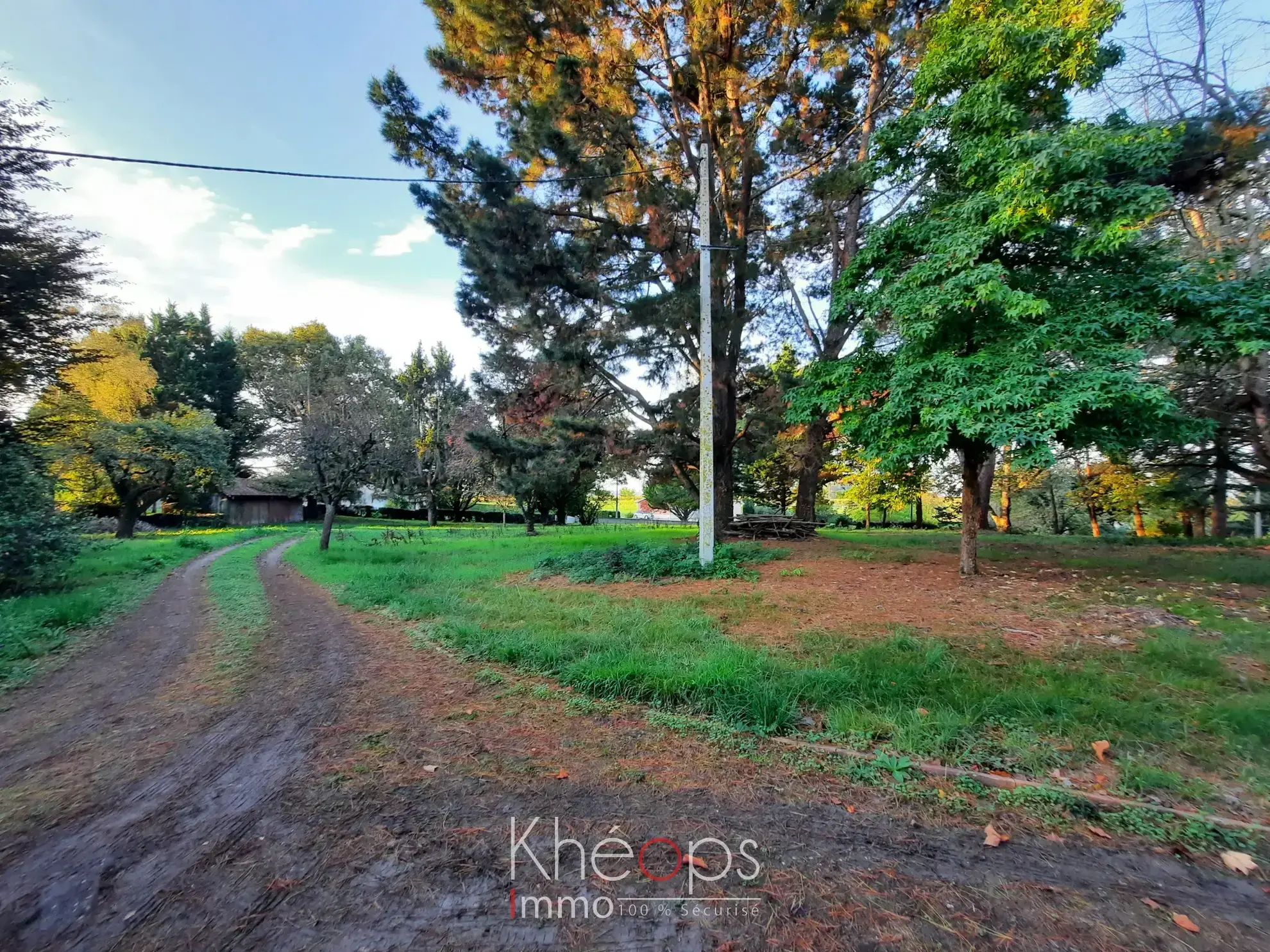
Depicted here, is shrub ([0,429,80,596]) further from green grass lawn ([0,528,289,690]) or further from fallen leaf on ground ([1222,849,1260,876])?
fallen leaf on ground ([1222,849,1260,876])

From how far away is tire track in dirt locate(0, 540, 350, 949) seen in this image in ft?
6.67

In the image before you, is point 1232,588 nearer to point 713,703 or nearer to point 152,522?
point 713,703

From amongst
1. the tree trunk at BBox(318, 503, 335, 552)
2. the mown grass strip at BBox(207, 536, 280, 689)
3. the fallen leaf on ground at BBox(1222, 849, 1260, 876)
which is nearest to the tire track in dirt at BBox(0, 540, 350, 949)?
the mown grass strip at BBox(207, 536, 280, 689)

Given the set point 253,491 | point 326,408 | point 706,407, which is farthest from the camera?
point 253,491

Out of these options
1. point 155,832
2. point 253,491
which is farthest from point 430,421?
point 155,832

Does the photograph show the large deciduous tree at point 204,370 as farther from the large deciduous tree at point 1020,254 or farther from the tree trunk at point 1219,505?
the tree trunk at point 1219,505

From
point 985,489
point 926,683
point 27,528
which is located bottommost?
point 926,683

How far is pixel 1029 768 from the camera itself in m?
3.18

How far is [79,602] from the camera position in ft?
25.4

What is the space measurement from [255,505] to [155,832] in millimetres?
42916

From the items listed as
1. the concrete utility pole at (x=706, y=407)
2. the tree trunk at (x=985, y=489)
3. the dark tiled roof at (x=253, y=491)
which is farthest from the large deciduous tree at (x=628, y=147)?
the dark tiled roof at (x=253, y=491)

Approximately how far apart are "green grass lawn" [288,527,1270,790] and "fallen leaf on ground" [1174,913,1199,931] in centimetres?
110

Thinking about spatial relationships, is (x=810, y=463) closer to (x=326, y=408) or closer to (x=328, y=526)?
(x=328, y=526)

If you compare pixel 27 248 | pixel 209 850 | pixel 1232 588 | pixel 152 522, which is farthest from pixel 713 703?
pixel 152 522
